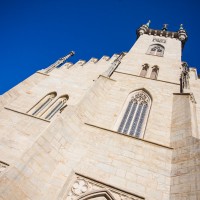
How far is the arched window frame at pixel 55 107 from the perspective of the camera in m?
10.6

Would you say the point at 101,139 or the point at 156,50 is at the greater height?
the point at 156,50

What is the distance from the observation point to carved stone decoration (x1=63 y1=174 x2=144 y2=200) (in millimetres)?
6207

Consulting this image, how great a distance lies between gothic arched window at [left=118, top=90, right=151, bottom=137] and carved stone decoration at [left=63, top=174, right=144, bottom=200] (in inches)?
124

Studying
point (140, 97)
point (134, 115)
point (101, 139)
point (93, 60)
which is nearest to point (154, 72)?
point (140, 97)

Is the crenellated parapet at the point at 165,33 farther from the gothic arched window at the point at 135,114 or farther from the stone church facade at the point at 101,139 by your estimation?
the gothic arched window at the point at 135,114

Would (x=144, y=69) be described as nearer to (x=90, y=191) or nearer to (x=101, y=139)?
(x=101, y=139)

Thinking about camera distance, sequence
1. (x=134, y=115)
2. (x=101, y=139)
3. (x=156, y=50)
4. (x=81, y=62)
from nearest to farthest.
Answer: (x=101, y=139)
(x=134, y=115)
(x=81, y=62)
(x=156, y=50)

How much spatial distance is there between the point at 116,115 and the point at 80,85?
153 inches

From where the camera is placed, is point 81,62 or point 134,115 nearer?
point 134,115

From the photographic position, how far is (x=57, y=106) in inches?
445

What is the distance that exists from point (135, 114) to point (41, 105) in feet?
16.8

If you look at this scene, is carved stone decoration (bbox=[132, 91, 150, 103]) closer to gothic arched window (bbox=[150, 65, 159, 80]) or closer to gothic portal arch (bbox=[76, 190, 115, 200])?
gothic arched window (bbox=[150, 65, 159, 80])

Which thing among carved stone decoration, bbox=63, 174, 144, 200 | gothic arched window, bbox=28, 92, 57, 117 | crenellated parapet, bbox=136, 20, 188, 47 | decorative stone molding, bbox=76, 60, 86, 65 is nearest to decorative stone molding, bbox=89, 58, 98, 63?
decorative stone molding, bbox=76, 60, 86, 65

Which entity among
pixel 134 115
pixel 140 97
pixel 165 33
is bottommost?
pixel 134 115
